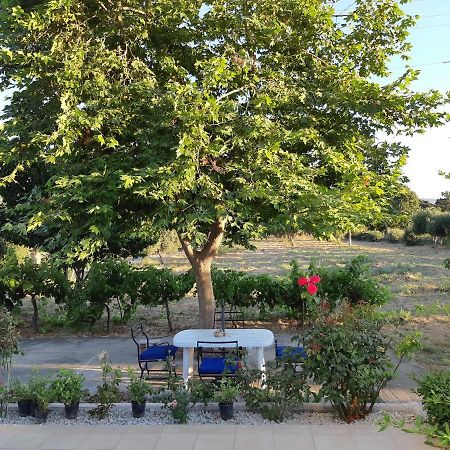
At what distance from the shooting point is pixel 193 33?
21.8ft

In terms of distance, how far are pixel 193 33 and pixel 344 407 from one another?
515cm

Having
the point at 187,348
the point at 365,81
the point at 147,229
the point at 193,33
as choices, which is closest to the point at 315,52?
the point at 365,81

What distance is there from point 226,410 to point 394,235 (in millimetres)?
33333

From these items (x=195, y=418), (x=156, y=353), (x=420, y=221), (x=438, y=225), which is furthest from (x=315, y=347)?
(x=420, y=221)

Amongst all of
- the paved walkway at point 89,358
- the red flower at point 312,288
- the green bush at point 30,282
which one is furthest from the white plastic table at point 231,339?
the green bush at point 30,282

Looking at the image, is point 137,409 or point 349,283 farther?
point 349,283

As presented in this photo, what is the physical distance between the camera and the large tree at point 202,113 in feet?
19.0

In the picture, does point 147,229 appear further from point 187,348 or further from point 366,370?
point 366,370

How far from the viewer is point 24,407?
4.86m

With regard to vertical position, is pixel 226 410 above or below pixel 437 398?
below

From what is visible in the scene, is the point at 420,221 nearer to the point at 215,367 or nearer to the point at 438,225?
the point at 438,225

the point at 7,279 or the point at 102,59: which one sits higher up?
the point at 102,59

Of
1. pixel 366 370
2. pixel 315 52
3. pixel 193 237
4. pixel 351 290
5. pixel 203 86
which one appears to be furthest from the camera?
pixel 351 290

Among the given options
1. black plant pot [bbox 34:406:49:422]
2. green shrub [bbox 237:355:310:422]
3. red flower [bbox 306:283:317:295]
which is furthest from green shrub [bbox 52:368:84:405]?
red flower [bbox 306:283:317:295]
